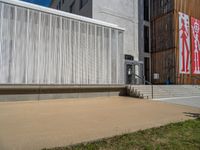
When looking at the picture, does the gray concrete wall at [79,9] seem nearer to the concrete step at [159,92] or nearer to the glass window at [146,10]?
the glass window at [146,10]

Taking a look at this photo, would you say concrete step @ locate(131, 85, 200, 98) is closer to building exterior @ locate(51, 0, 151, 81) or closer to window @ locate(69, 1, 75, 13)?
building exterior @ locate(51, 0, 151, 81)

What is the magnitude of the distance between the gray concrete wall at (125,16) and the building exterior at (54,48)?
7.28 m

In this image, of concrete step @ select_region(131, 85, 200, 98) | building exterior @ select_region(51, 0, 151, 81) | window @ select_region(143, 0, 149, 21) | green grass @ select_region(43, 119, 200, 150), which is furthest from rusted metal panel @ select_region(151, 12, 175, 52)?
green grass @ select_region(43, 119, 200, 150)

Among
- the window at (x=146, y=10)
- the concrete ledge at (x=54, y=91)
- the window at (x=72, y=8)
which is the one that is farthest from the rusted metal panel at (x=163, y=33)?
the concrete ledge at (x=54, y=91)

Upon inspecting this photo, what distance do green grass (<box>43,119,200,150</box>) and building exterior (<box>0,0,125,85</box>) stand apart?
29.1ft

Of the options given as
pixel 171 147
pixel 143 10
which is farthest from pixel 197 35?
pixel 171 147

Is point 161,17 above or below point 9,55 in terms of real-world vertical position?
above

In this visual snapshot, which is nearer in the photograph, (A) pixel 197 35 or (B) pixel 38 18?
(B) pixel 38 18

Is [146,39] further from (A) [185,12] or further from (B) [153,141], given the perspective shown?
(B) [153,141]

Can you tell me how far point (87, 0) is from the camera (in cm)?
2297

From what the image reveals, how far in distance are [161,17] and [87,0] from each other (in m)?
10.6

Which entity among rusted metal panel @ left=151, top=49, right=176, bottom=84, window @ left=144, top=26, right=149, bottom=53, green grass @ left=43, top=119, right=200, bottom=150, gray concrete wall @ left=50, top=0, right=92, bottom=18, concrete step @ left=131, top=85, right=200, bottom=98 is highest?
gray concrete wall @ left=50, top=0, right=92, bottom=18

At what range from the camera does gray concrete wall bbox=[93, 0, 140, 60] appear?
2236cm

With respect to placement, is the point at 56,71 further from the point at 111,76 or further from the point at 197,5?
the point at 197,5
